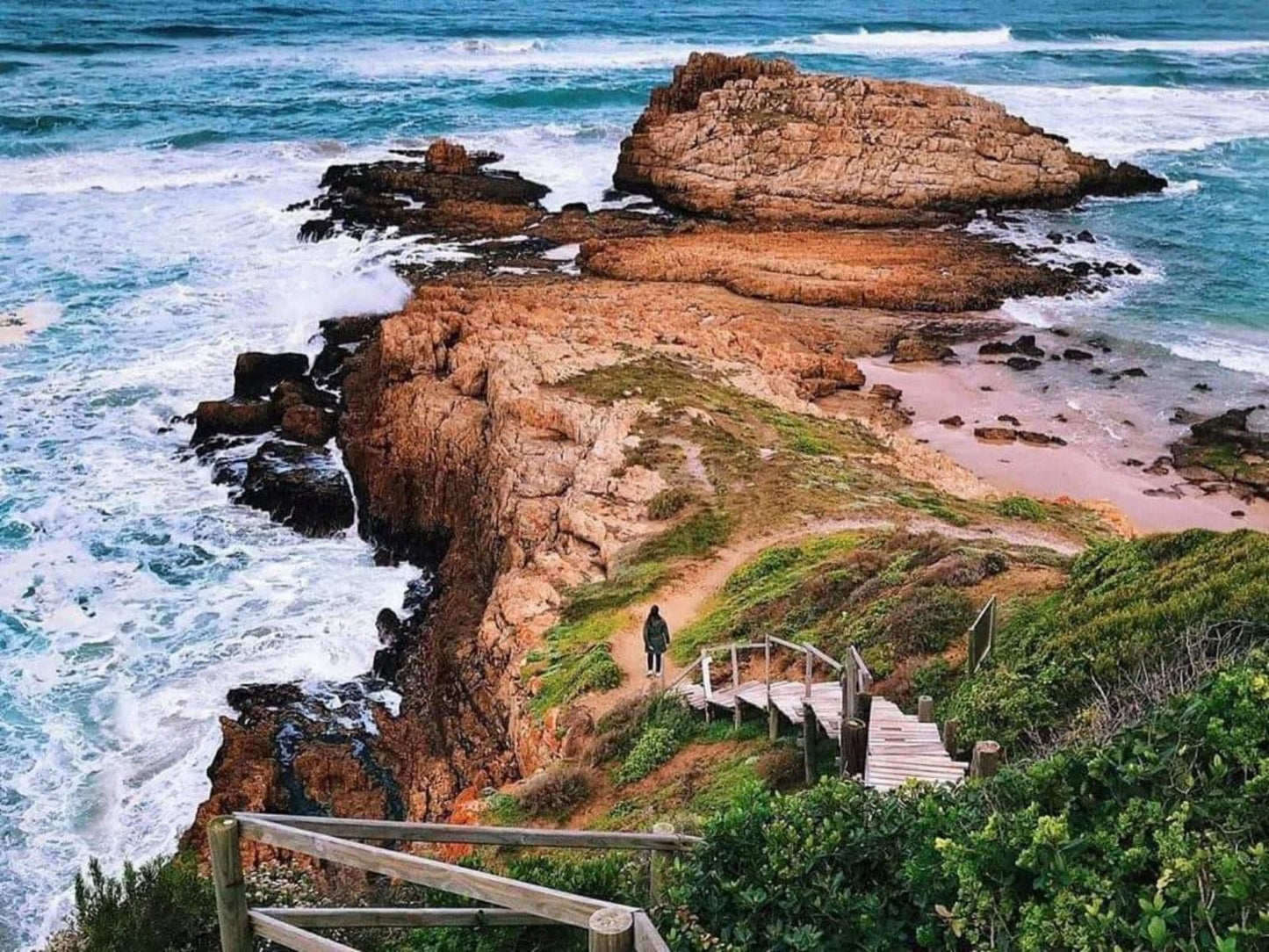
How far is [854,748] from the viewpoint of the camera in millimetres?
8562

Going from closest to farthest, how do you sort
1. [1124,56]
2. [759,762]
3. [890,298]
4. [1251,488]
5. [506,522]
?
1. [759,762]
2. [506,522]
3. [1251,488]
4. [890,298]
5. [1124,56]

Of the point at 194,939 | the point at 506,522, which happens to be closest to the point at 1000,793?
the point at 194,939

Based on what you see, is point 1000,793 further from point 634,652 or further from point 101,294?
point 101,294

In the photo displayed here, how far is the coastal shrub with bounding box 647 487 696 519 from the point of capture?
1906 cm

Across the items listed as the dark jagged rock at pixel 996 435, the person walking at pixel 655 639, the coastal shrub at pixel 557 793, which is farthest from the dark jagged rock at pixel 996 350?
the coastal shrub at pixel 557 793

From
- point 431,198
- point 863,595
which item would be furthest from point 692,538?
point 431,198

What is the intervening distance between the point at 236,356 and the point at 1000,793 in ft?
94.9

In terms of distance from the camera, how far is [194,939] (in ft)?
24.4

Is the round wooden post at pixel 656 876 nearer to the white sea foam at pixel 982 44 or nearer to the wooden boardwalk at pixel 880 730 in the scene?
the wooden boardwalk at pixel 880 730

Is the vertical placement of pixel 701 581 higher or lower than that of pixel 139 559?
higher

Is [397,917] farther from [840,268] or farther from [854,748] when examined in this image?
[840,268]

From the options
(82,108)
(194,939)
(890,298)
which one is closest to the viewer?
(194,939)

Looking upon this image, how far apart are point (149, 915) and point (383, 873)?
3092mm

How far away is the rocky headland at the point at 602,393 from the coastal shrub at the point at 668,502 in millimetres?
45
